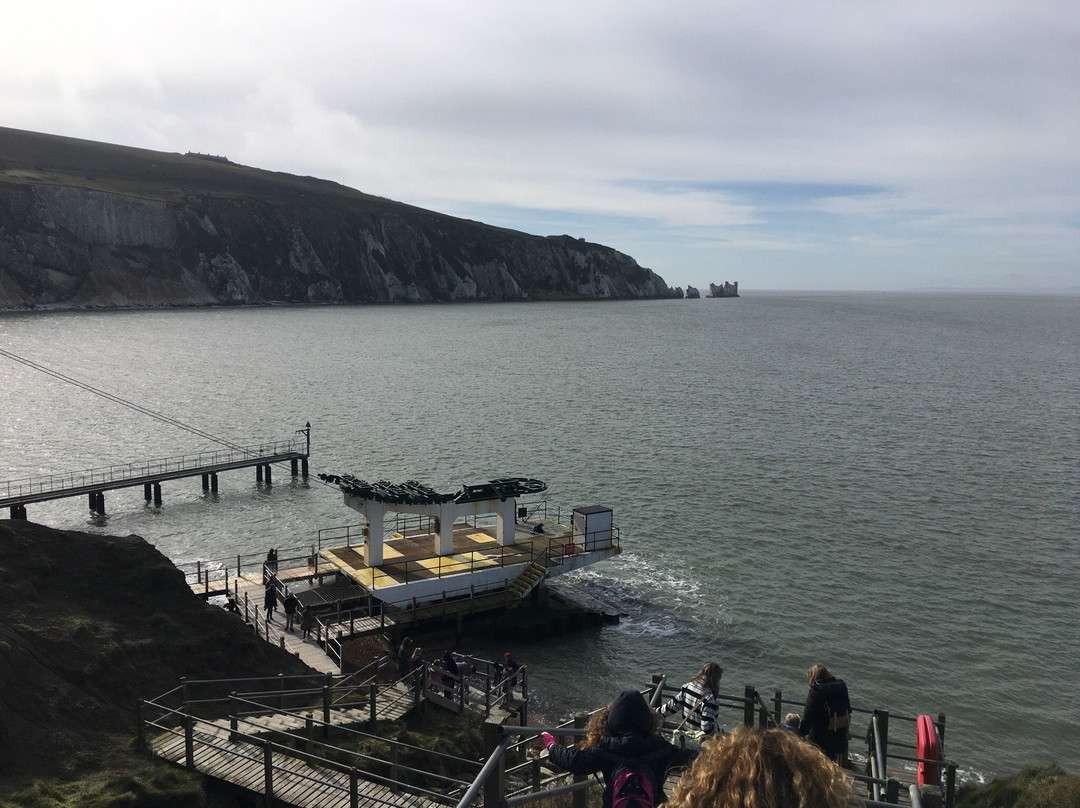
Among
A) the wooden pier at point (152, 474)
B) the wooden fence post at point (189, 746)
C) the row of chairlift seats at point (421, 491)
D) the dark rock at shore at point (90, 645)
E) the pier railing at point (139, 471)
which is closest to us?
the wooden fence post at point (189, 746)

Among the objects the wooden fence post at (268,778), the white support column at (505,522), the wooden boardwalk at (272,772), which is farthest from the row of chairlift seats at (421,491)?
the wooden fence post at (268,778)

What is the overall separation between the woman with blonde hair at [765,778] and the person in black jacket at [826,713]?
721cm

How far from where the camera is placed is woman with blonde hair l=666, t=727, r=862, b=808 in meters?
3.12

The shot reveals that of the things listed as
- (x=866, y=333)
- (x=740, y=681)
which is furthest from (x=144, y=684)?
(x=866, y=333)

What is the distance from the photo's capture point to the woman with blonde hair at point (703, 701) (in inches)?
344

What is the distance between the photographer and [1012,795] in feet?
48.2

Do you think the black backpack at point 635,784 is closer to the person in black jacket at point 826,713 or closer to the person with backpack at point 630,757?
A: the person with backpack at point 630,757

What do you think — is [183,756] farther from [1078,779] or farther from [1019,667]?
[1019,667]

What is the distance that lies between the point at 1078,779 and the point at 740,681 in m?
10.2

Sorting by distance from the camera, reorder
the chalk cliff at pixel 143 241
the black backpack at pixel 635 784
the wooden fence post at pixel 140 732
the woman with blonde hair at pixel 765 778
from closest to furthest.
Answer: the woman with blonde hair at pixel 765 778 < the black backpack at pixel 635 784 < the wooden fence post at pixel 140 732 < the chalk cliff at pixel 143 241

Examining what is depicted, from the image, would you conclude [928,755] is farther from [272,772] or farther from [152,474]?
[152,474]

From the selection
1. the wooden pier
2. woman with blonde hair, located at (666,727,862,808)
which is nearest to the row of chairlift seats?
the wooden pier

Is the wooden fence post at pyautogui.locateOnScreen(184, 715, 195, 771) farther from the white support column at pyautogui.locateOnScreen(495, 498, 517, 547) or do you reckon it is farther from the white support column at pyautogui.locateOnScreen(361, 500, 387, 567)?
the white support column at pyautogui.locateOnScreen(495, 498, 517, 547)

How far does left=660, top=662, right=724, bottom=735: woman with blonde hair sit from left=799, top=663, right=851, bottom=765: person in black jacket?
1.65 meters
